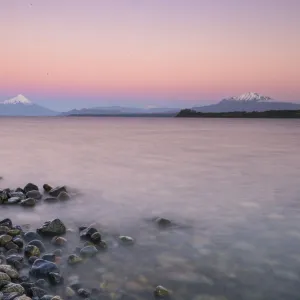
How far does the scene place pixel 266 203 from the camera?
15133 mm

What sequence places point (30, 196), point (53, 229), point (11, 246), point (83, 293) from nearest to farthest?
point (83, 293) < point (11, 246) < point (53, 229) < point (30, 196)

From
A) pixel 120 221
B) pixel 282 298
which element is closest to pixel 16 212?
pixel 120 221

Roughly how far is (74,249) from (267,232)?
6006 millimetres

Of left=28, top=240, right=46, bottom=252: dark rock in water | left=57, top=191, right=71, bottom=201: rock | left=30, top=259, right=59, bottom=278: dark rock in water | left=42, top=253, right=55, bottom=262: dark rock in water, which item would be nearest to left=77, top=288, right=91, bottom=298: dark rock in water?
left=30, top=259, right=59, bottom=278: dark rock in water

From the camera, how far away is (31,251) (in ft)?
28.3

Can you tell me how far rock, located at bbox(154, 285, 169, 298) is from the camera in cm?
704

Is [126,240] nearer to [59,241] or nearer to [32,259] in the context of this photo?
[59,241]

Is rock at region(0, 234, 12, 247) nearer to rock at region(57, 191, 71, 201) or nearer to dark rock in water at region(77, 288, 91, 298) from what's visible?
dark rock in water at region(77, 288, 91, 298)

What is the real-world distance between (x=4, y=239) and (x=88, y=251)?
7.39ft

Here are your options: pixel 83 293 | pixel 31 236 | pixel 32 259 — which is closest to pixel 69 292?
pixel 83 293

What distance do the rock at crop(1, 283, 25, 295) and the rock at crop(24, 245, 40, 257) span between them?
217 centimetres

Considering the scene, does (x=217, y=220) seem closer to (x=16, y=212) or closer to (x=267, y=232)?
(x=267, y=232)

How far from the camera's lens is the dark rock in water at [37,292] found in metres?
6.56

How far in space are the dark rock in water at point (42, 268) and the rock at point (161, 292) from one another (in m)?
2.25
